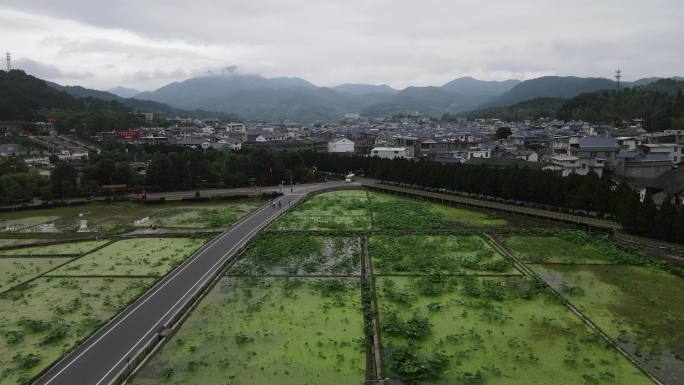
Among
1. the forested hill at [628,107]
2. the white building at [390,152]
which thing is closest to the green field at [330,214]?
the white building at [390,152]

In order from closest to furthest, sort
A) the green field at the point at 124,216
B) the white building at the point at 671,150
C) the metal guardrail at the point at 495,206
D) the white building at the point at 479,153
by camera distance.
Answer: the metal guardrail at the point at 495,206, the green field at the point at 124,216, the white building at the point at 671,150, the white building at the point at 479,153

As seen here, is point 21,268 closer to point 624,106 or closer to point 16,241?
point 16,241

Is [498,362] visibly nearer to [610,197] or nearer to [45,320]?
[45,320]

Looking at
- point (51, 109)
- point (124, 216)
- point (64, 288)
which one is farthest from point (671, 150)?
point (51, 109)

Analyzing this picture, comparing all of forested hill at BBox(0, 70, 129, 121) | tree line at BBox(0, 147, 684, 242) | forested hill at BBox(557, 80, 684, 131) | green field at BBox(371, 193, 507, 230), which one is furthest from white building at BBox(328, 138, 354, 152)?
forested hill at BBox(0, 70, 129, 121)

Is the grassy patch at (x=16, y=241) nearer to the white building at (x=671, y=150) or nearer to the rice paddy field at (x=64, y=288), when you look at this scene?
the rice paddy field at (x=64, y=288)
